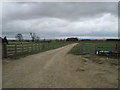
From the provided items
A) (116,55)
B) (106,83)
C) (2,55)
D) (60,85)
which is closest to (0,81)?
(60,85)

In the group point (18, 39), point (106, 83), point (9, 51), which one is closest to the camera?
point (106, 83)

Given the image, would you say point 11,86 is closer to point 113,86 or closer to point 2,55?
point 113,86

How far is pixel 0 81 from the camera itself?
486cm

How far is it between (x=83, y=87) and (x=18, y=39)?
10044 centimetres

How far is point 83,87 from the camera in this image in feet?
13.9

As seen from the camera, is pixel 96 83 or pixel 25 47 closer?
pixel 96 83

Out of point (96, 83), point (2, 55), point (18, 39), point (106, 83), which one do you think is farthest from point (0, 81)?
point (18, 39)

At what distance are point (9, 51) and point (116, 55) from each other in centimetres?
1154

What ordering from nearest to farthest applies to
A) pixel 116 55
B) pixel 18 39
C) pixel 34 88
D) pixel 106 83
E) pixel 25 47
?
1. pixel 34 88
2. pixel 106 83
3. pixel 116 55
4. pixel 25 47
5. pixel 18 39

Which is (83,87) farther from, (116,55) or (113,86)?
(116,55)

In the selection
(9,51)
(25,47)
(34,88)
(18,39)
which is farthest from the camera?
(18,39)

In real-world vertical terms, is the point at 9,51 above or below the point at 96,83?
above

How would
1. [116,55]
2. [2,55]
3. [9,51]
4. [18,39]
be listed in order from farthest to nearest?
[18,39], [116,55], [9,51], [2,55]

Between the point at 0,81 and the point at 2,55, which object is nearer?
the point at 0,81
